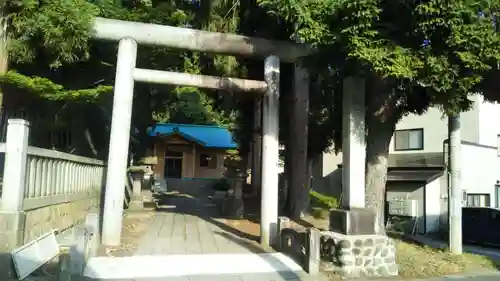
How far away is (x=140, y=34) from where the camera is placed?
34.5 ft

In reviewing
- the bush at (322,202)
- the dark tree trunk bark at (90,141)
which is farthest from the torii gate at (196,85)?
the bush at (322,202)

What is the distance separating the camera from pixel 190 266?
8.56m

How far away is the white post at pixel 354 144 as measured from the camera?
944cm

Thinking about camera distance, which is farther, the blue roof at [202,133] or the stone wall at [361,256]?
the blue roof at [202,133]

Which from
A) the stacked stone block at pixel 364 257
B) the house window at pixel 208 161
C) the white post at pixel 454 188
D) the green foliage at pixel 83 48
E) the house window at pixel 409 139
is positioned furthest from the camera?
the house window at pixel 208 161

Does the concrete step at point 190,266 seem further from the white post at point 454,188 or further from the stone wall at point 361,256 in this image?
the white post at point 454,188

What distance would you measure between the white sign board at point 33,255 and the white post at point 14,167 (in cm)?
70

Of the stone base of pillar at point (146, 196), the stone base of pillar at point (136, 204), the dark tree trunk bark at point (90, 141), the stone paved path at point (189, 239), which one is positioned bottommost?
the stone paved path at point (189, 239)

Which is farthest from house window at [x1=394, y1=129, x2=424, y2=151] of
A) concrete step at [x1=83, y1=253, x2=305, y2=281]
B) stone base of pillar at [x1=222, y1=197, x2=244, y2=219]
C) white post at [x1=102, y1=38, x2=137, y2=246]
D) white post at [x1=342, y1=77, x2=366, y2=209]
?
white post at [x1=102, y1=38, x2=137, y2=246]

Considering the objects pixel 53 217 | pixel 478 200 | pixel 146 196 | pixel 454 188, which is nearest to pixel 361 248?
pixel 454 188

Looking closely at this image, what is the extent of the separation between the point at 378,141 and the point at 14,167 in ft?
24.6

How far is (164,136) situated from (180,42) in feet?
71.9

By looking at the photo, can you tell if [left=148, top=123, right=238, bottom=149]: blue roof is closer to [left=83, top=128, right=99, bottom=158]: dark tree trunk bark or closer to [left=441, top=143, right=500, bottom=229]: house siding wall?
[left=83, top=128, right=99, bottom=158]: dark tree trunk bark

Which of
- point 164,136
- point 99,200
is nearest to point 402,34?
point 99,200
